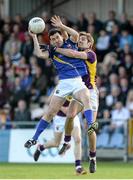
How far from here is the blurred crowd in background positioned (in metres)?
24.3

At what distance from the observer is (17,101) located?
26516mm

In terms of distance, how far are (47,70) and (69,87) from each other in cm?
1088

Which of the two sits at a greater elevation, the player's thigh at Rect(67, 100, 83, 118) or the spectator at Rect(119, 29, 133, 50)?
the spectator at Rect(119, 29, 133, 50)

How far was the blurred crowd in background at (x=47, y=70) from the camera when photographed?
24.3 metres

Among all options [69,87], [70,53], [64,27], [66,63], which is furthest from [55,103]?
[64,27]

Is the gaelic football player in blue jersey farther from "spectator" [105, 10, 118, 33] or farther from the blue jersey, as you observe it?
"spectator" [105, 10, 118, 33]

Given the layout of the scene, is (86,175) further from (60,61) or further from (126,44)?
(126,44)

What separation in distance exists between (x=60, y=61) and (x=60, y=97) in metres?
0.65

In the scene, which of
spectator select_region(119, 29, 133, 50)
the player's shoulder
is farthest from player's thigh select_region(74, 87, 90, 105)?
spectator select_region(119, 29, 133, 50)

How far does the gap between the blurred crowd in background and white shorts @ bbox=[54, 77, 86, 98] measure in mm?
6872

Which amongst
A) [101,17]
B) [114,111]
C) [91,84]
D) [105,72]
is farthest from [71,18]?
[91,84]

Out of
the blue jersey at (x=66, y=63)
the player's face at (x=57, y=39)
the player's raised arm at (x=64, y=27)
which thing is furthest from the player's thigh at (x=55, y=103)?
the player's raised arm at (x=64, y=27)

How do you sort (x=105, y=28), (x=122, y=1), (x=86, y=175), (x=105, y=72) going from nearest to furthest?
(x=86, y=175), (x=105, y=72), (x=105, y=28), (x=122, y=1)

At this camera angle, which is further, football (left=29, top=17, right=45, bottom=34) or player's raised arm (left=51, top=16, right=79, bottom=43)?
football (left=29, top=17, right=45, bottom=34)
